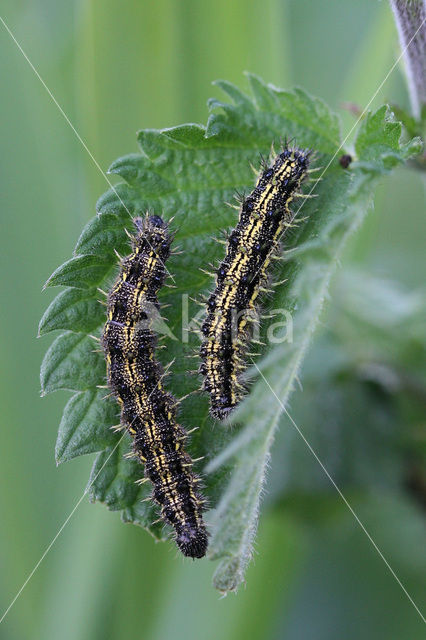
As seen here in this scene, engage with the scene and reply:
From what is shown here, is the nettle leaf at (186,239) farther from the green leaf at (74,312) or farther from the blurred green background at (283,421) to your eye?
the blurred green background at (283,421)

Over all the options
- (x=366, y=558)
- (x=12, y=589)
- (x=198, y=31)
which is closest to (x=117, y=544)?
(x=12, y=589)

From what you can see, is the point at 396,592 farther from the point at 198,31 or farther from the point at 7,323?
the point at 198,31

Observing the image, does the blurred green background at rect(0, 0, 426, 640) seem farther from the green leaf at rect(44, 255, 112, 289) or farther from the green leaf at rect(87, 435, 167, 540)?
the green leaf at rect(44, 255, 112, 289)

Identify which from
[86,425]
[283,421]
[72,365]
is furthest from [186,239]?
[283,421]

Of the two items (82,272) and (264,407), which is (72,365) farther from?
(264,407)

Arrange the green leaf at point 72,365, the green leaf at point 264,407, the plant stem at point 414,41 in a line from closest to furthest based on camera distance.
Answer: the green leaf at point 264,407 < the plant stem at point 414,41 < the green leaf at point 72,365

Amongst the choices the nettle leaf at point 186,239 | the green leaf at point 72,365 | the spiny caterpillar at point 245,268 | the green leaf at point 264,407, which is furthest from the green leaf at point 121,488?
the green leaf at point 264,407
